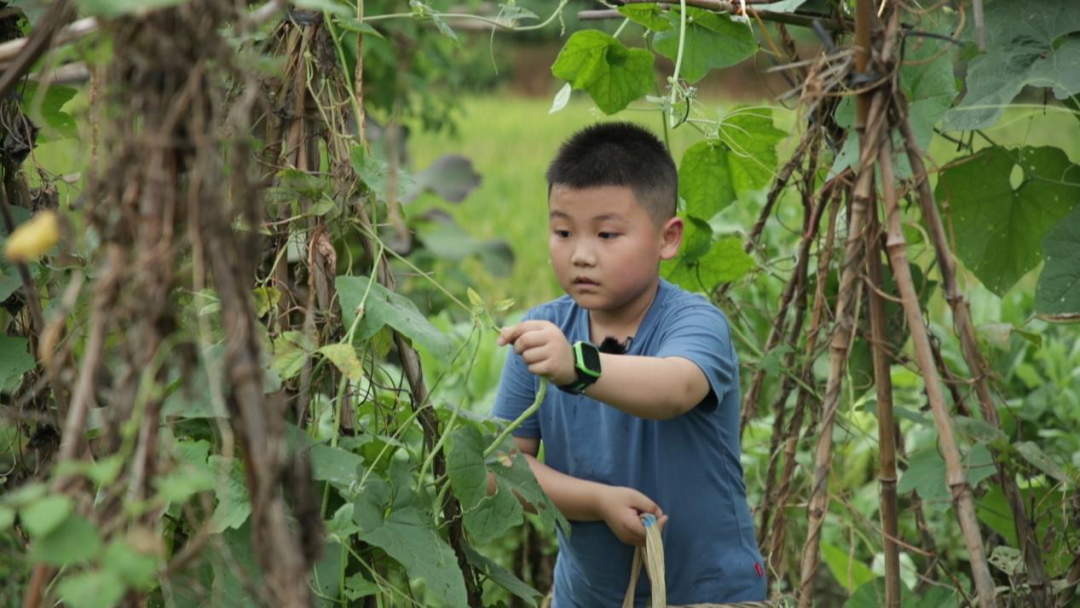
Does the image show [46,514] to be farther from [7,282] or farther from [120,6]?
[7,282]

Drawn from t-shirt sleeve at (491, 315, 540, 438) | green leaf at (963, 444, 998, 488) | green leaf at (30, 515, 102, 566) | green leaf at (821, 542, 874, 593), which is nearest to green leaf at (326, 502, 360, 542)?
green leaf at (30, 515, 102, 566)

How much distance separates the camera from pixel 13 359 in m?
2.06

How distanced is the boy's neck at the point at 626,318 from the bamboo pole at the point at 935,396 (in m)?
0.72

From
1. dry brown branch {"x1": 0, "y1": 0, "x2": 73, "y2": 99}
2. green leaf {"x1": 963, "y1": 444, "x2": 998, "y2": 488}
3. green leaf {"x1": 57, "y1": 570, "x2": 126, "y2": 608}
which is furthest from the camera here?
green leaf {"x1": 963, "y1": 444, "x2": 998, "y2": 488}

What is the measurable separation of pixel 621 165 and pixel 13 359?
44.2 inches

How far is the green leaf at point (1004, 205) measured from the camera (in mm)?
2404

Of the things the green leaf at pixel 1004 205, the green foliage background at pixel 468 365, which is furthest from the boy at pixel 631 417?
the green leaf at pixel 1004 205

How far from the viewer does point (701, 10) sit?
2.30 meters

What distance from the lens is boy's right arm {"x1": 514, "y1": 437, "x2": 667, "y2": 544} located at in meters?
2.21

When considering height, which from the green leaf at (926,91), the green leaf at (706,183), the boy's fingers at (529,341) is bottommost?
the boy's fingers at (529,341)

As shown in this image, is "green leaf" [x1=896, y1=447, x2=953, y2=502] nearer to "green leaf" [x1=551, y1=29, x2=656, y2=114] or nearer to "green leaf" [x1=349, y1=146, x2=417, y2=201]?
"green leaf" [x1=551, y1=29, x2=656, y2=114]

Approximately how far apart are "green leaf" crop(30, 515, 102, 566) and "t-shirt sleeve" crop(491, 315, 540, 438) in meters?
1.45

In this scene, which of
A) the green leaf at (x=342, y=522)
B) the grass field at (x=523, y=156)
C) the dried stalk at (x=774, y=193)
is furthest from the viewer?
the grass field at (x=523, y=156)

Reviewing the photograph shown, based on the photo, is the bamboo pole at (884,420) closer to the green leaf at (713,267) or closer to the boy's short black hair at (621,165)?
the boy's short black hair at (621,165)
